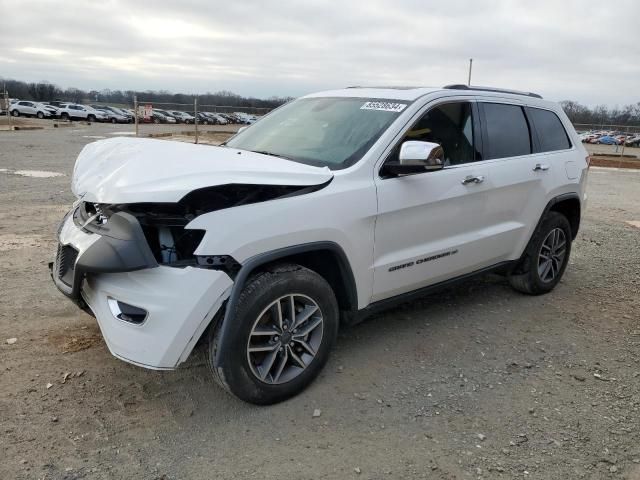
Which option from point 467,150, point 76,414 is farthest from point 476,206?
point 76,414

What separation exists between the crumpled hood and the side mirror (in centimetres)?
47

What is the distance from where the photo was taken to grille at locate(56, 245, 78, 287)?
3.20 m

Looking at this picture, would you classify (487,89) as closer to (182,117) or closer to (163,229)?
(163,229)

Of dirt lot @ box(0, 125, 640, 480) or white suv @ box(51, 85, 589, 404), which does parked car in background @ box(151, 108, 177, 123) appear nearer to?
dirt lot @ box(0, 125, 640, 480)

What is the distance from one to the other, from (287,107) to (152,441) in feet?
9.56

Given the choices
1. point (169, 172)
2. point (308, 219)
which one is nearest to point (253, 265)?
point (308, 219)

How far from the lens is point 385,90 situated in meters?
4.34

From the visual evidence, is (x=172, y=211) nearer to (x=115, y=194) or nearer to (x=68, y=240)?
(x=115, y=194)

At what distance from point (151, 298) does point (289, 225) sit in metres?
0.83

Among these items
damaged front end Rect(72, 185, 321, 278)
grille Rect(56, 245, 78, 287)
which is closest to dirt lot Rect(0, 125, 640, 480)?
grille Rect(56, 245, 78, 287)

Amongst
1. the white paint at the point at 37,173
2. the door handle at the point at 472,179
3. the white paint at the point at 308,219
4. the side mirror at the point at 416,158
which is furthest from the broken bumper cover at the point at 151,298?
the white paint at the point at 37,173

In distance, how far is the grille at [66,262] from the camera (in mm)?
3203

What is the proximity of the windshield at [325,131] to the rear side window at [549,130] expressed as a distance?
182cm

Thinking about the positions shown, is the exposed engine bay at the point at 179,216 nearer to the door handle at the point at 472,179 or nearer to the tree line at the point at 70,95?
the door handle at the point at 472,179
